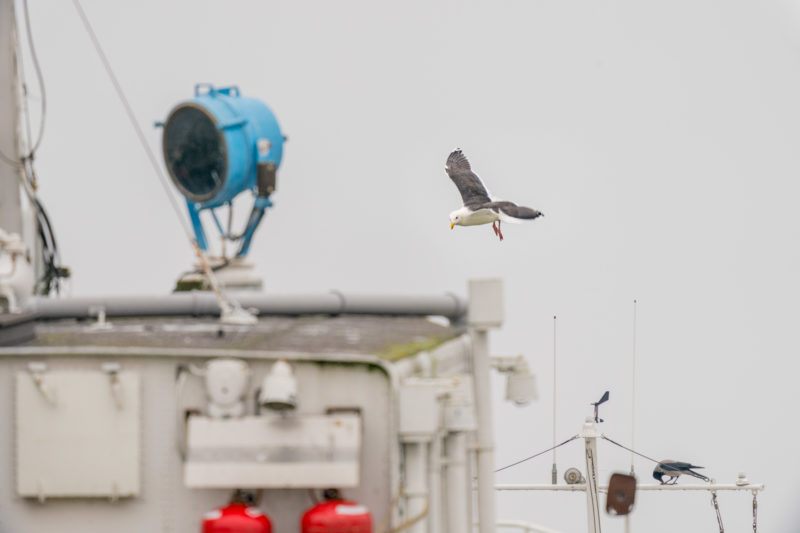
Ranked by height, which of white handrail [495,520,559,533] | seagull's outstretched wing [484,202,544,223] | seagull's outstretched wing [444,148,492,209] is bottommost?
white handrail [495,520,559,533]

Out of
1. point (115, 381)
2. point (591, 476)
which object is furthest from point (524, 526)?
point (115, 381)

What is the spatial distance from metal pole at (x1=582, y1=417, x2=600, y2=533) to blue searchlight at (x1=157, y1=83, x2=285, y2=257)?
5619mm

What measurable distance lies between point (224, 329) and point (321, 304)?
2329 mm

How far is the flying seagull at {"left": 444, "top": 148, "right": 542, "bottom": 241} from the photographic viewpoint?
69.7 feet

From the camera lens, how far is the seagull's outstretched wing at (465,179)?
2233cm

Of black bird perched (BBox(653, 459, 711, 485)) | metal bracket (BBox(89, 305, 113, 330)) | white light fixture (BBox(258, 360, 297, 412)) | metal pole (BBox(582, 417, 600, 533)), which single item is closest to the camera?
white light fixture (BBox(258, 360, 297, 412))

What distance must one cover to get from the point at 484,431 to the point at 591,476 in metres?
6.74

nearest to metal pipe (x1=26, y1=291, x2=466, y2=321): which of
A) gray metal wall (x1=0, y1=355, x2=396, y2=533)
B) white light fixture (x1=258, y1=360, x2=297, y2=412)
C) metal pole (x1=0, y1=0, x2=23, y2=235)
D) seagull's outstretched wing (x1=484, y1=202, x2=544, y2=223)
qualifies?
seagull's outstretched wing (x1=484, y1=202, x2=544, y2=223)

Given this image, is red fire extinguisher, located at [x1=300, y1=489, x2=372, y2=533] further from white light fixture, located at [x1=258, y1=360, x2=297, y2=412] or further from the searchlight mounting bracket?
the searchlight mounting bracket

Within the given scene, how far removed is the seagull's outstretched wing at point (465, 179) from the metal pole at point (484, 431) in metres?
4.64

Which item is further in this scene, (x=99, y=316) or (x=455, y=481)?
(x=99, y=316)

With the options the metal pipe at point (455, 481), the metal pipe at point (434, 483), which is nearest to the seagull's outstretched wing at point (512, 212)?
the metal pipe at point (455, 481)

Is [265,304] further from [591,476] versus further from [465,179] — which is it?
[591,476]

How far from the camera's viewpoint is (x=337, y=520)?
14234mm
